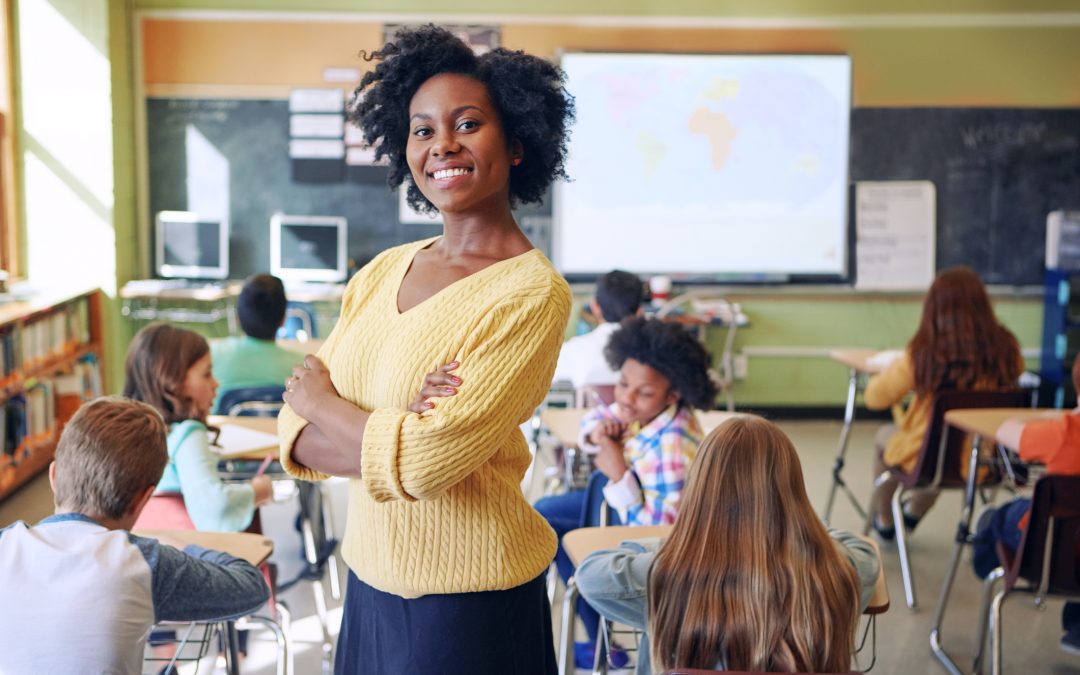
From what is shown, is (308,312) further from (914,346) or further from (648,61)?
(914,346)

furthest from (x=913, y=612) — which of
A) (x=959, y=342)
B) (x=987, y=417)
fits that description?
(x=959, y=342)

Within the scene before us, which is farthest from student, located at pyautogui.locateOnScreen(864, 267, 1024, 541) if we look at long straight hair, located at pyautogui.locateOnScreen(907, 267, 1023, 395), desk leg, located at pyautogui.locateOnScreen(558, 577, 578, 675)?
desk leg, located at pyautogui.locateOnScreen(558, 577, 578, 675)

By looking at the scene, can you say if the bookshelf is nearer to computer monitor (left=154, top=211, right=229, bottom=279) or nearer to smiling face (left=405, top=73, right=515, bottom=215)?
computer monitor (left=154, top=211, right=229, bottom=279)

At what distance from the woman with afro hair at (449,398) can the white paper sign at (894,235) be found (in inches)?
219

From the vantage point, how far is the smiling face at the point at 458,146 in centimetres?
146

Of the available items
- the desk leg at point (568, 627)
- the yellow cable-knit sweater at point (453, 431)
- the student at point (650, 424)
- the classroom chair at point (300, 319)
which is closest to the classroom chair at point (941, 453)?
the student at point (650, 424)

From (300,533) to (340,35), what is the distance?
3237mm

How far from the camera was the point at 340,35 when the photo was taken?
652 cm

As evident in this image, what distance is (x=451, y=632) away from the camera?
4.65ft

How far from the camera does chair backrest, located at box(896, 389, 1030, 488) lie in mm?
3822

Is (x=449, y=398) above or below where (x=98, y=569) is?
above

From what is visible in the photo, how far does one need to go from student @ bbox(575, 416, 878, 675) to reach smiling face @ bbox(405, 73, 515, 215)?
1.92 ft

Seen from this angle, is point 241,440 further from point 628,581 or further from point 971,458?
point 971,458

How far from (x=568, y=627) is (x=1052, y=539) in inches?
50.9
